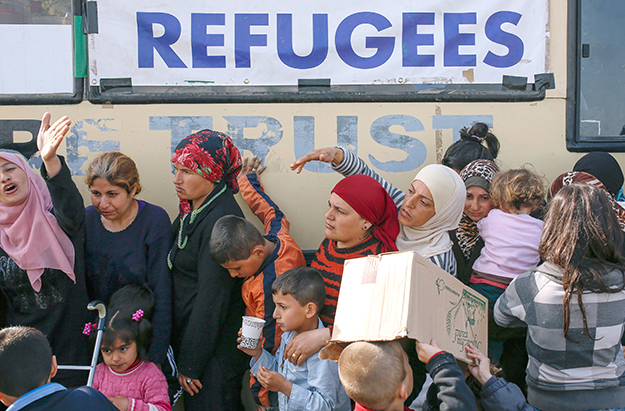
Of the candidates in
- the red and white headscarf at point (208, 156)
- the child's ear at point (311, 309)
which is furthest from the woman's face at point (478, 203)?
the red and white headscarf at point (208, 156)

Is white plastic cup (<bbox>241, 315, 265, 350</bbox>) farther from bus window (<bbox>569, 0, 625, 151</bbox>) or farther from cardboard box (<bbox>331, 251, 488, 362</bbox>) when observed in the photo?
bus window (<bbox>569, 0, 625, 151</bbox>)

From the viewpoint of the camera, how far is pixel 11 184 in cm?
251

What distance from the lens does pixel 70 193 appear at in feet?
7.87

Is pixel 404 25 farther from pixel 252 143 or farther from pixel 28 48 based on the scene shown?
pixel 28 48

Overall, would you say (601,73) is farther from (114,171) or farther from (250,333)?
(114,171)

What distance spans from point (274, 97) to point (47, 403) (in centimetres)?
209

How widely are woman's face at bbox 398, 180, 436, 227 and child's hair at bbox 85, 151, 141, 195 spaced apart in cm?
153

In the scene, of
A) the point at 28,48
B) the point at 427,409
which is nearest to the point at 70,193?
the point at 28,48

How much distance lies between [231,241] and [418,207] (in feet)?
3.24

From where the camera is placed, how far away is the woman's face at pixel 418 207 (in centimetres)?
251

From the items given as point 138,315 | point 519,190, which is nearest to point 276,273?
point 138,315

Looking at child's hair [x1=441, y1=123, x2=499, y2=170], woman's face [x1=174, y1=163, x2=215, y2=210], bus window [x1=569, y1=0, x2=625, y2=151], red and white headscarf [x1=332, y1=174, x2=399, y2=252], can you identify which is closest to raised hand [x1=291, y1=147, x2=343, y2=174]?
red and white headscarf [x1=332, y1=174, x2=399, y2=252]

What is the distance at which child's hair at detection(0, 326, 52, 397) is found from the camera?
178 cm


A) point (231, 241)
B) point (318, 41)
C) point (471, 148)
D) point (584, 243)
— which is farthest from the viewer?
point (318, 41)
